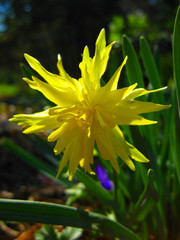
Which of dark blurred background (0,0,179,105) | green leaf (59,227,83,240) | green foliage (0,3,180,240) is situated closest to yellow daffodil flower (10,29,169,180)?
green foliage (0,3,180,240)

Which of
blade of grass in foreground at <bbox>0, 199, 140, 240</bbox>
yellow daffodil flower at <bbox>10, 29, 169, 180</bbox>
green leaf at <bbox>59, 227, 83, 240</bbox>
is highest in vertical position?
yellow daffodil flower at <bbox>10, 29, 169, 180</bbox>

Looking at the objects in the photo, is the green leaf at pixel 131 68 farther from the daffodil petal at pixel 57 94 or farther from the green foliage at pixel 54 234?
the green foliage at pixel 54 234

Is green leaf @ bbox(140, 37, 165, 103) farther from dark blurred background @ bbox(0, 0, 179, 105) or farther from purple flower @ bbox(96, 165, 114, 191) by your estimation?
dark blurred background @ bbox(0, 0, 179, 105)

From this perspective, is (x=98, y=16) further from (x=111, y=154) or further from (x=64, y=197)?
(x=111, y=154)

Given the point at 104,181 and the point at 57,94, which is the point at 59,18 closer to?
the point at 104,181

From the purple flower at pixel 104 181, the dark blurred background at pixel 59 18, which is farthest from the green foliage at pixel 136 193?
the dark blurred background at pixel 59 18

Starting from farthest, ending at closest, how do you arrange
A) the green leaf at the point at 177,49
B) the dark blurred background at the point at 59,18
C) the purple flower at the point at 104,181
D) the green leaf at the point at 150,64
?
the dark blurred background at the point at 59,18, the purple flower at the point at 104,181, the green leaf at the point at 150,64, the green leaf at the point at 177,49

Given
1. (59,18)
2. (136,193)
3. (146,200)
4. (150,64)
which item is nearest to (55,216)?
(146,200)
